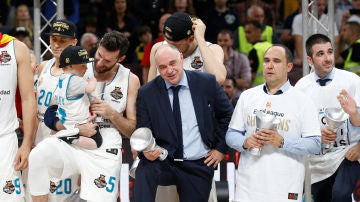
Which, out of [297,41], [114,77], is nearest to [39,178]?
[114,77]

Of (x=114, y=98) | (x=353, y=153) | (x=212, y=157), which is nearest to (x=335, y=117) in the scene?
(x=353, y=153)

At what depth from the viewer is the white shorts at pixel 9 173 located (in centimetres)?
879

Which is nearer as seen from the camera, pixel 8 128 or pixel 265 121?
pixel 265 121

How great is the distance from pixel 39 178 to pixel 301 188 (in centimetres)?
235

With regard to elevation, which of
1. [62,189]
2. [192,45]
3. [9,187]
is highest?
[192,45]

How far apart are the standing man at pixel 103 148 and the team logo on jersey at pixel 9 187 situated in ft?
0.83

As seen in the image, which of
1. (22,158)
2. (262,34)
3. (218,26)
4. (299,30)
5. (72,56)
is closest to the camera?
(72,56)

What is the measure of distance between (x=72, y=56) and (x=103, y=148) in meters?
0.90

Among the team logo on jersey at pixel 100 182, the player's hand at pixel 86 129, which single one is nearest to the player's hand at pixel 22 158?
the player's hand at pixel 86 129

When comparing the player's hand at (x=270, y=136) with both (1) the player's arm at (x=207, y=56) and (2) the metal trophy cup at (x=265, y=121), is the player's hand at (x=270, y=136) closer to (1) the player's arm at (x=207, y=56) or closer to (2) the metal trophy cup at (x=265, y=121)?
(2) the metal trophy cup at (x=265, y=121)

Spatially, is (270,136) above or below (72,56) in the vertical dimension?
below

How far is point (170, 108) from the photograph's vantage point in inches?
342

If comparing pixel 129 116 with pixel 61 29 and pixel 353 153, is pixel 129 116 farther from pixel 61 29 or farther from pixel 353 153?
pixel 353 153

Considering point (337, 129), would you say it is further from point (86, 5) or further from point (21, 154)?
point (86, 5)
